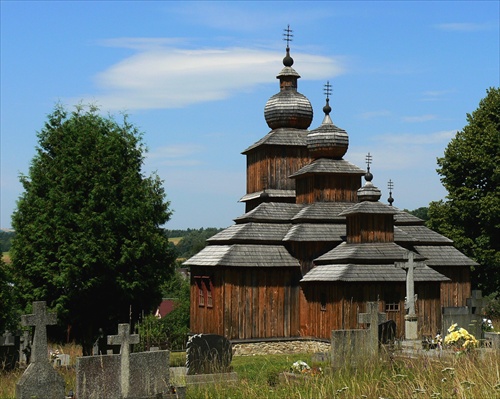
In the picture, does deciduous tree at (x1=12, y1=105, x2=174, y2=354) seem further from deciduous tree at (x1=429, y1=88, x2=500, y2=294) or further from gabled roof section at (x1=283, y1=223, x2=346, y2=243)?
deciduous tree at (x1=429, y1=88, x2=500, y2=294)

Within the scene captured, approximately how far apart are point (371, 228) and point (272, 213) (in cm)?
468

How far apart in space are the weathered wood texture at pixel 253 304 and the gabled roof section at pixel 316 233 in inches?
54.7

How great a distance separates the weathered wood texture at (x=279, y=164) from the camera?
36.6 meters

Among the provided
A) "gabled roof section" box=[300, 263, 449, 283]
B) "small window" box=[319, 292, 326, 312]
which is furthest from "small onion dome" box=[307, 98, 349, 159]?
"small window" box=[319, 292, 326, 312]

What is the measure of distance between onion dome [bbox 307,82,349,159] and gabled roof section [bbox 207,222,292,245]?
13.4ft

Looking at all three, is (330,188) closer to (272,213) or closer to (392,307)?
(272,213)

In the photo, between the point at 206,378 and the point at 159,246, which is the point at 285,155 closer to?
the point at 159,246

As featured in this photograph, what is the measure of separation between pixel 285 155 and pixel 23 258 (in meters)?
12.8

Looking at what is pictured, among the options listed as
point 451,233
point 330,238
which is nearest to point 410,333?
point 330,238

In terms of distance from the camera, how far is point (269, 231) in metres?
32.6

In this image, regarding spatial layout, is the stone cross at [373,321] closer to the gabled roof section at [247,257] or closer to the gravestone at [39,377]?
the gravestone at [39,377]

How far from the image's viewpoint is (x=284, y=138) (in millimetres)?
36969

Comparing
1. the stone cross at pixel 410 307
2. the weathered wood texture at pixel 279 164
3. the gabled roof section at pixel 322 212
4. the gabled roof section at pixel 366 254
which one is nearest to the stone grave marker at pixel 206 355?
the stone cross at pixel 410 307

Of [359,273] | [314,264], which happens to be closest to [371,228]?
[359,273]
